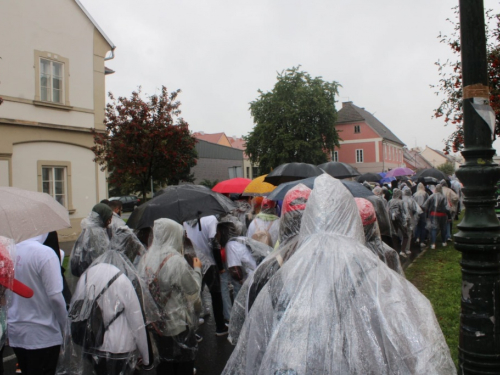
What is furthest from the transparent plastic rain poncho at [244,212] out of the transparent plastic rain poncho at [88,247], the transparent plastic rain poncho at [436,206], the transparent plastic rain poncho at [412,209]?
the transparent plastic rain poncho at [436,206]

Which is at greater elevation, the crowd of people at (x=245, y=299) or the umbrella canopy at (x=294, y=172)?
the umbrella canopy at (x=294, y=172)

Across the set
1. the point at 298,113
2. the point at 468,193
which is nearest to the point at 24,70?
the point at 468,193

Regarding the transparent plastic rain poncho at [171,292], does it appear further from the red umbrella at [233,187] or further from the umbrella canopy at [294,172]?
the red umbrella at [233,187]

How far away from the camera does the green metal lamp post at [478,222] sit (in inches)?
110

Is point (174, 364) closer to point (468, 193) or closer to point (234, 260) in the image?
point (234, 260)

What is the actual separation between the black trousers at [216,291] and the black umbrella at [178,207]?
2.62 feet

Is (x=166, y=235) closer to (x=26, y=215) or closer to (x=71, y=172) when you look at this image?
(x=26, y=215)

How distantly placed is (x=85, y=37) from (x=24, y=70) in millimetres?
3083

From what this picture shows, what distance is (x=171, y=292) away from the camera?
11.8ft

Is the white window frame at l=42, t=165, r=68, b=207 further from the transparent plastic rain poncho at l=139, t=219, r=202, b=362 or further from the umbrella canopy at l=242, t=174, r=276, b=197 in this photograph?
the transparent plastic rain poncho at l=139, t=219, r=202, b=362

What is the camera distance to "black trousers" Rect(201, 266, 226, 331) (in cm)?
552

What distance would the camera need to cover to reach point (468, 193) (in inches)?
116

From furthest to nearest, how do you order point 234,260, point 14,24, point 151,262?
point 14,24
point 234,260
point 151,262

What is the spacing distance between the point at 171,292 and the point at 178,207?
184cm
